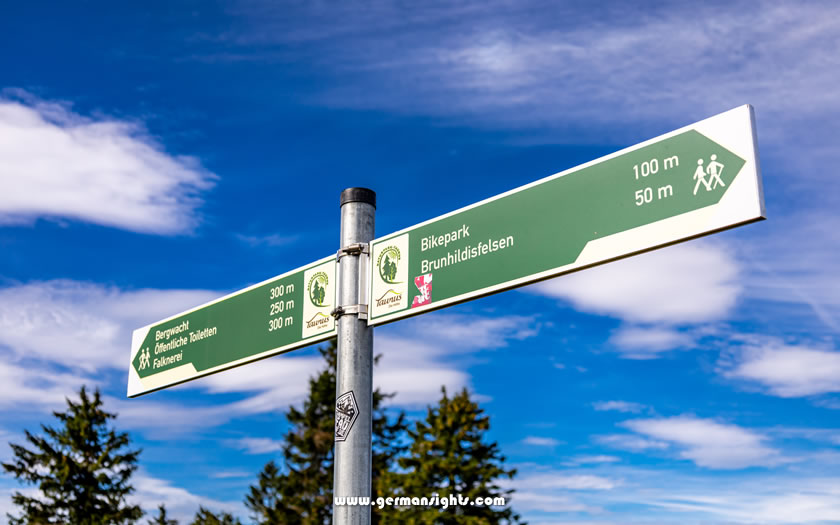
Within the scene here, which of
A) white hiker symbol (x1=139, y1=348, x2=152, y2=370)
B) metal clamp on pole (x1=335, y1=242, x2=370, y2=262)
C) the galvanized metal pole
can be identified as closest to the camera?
the galvanized metal pole

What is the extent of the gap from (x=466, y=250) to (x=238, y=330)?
8.48 ft

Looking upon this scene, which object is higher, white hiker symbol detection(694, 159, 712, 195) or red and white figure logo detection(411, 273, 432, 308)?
white hiker symbol detection(694, 159, 712, 195)

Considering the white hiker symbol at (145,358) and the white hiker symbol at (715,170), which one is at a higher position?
the white hiker symbol at (715,170)

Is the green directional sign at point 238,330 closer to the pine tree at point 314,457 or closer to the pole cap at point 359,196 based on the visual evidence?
the pole cap at point 359,196

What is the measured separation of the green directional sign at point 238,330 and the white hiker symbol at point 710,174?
2.99 meters

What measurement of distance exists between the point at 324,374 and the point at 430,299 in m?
35.5

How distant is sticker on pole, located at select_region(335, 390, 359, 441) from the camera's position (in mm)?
5418

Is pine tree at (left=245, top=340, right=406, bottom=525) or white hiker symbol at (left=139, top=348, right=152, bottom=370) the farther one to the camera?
pine tree at (left=245, top=340, right=406, bottom=525)

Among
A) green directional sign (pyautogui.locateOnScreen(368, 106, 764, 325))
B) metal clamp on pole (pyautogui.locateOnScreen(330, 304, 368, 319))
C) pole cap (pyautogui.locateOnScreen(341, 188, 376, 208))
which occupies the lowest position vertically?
metal clamp on pole (pyautogui.locateOnScreen(330, 304, 368, 319))

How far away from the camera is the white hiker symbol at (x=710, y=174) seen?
4.13 m

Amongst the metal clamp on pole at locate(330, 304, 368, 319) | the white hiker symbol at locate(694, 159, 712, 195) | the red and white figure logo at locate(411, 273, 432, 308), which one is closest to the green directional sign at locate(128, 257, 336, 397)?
the metal clamp on pole at locate(330, 304, 368, 319)

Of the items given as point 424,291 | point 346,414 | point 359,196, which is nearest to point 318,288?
point 359,196

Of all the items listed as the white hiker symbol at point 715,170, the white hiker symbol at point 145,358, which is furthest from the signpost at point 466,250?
the white hiker symbol at point 145,358

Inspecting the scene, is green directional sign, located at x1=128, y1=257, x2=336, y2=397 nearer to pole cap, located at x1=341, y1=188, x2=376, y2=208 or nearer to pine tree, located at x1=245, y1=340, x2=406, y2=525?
pole cap, located at x1=341, y1=188, x2=376, y2=208
